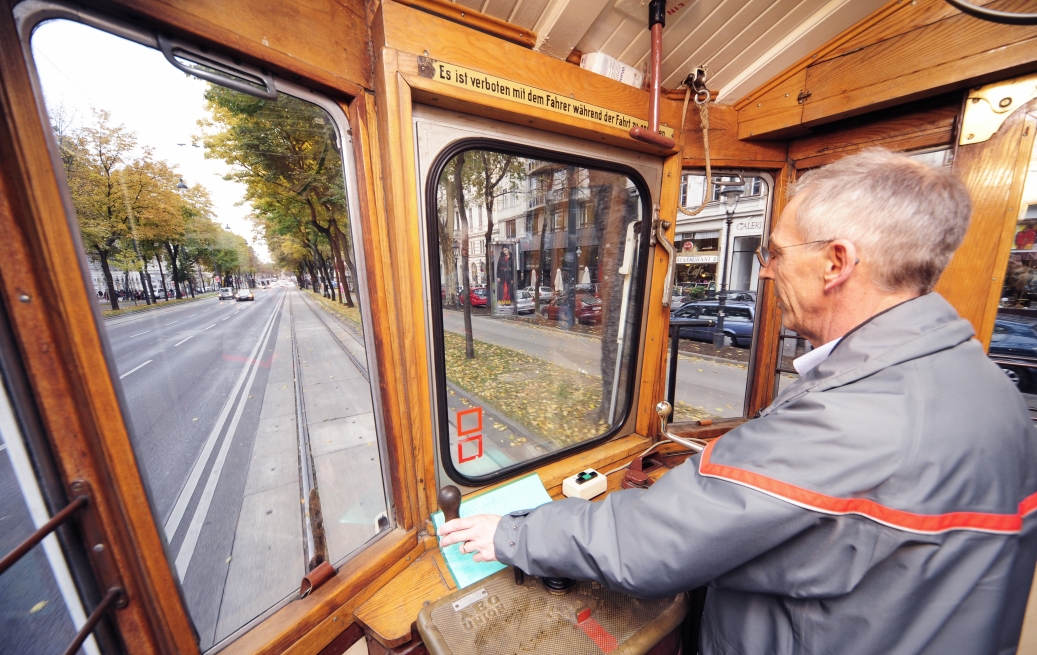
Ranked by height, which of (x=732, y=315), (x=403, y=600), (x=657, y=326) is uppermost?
(x=657, y=326)

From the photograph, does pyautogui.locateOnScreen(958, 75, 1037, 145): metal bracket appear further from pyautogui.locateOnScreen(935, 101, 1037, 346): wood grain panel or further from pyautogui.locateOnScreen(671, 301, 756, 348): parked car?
pyautogui.locateOnScreen(671, 301, 756, 348): parked car

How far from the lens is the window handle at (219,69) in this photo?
78 cm

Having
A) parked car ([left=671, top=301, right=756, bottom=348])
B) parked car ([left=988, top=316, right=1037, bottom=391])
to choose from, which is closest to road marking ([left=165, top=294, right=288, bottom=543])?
parked car ([left=988, top=316, right=1037, bottom=391])

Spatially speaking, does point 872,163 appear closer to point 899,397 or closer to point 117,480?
point 899,397

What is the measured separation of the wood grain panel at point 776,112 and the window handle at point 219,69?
2.28 meters

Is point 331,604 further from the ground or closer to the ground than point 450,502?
closer to the ground

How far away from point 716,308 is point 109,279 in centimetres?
1113

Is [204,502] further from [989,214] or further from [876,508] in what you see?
[989,214]

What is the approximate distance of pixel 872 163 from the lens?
0.85 m

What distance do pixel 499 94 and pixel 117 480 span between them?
4.90 ft

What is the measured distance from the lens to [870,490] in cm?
64

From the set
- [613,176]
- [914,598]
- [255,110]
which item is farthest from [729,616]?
[255,110]

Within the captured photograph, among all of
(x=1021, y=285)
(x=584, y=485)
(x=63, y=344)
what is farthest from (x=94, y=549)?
(x=1021, y=285)

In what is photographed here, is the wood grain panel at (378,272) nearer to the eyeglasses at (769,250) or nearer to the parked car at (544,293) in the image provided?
the parked car at (544,293)
